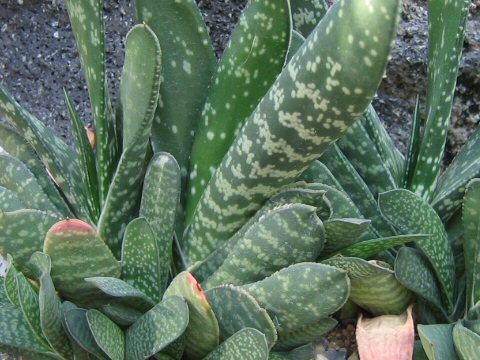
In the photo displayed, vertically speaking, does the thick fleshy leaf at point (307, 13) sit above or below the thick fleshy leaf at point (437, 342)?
above

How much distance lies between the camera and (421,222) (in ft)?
2.38

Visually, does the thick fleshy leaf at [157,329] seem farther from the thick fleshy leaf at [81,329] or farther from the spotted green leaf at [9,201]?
the spotted green leaf at [9,201]

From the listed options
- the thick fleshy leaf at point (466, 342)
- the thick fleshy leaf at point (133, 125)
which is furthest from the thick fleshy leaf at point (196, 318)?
the thick fleshy leaf at point (466, 342)

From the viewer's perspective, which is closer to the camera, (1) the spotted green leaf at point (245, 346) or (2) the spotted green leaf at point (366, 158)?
(1) the spotted green leaf at point (245, 346)

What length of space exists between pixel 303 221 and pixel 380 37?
199 millimetres

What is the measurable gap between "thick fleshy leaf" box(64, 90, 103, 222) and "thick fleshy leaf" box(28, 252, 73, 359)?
11cm

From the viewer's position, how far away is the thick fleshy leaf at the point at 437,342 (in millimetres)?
668

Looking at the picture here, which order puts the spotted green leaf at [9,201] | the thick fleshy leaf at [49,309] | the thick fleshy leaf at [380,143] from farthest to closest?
the thick fleshy leaf at [380,143], the spotted green leaf at [9,201], the thick fleshy leaf at [49,309]

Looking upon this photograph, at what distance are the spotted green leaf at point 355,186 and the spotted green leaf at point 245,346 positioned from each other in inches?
8.4

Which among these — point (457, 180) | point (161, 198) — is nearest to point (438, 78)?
point (457, 180)

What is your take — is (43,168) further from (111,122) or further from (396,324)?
(396,324)

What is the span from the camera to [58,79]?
3.75 ft

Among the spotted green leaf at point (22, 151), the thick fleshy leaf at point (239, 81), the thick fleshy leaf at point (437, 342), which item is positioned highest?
the thick fleshy leaf at point (239, 81)

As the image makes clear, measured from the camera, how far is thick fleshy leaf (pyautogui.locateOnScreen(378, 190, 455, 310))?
0.71m
